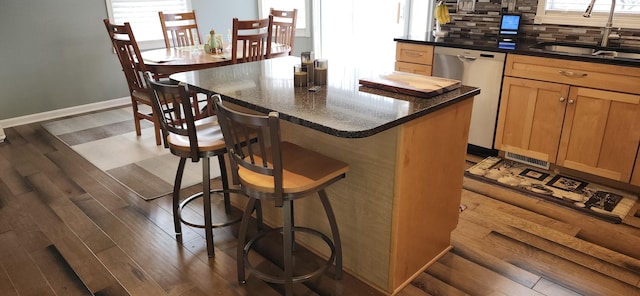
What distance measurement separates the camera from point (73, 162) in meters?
3.63

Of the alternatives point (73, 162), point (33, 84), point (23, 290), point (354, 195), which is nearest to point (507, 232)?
point (354, 195)

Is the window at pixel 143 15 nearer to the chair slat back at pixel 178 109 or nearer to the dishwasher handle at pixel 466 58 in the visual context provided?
the chair slat back at pixel 178 109

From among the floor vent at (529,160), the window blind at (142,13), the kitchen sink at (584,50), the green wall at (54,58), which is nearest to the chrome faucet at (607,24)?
the kitchen sink at (584,50)

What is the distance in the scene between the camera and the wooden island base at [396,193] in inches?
73.8

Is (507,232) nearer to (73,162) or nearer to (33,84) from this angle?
(73,162)

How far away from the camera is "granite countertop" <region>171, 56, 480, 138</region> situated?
1.65 metres

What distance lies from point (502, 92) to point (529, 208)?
957 mm

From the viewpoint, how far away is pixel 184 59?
12.2 feet

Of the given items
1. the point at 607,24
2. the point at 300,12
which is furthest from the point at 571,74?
the point at 300,12

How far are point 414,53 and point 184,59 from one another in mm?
1898

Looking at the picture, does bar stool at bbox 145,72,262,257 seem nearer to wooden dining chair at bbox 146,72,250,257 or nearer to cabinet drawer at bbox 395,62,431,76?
wooden dining chair at bbox 146,72,250,257

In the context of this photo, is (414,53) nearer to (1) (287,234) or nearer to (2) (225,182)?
(2) (225,182)

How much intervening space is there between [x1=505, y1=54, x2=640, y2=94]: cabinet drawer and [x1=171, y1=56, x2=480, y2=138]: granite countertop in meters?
1.35

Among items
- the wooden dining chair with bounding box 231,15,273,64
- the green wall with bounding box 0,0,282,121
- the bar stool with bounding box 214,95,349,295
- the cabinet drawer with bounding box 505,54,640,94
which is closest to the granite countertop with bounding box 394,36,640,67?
the cabinet drawer with bounding box 505,54,640,94
